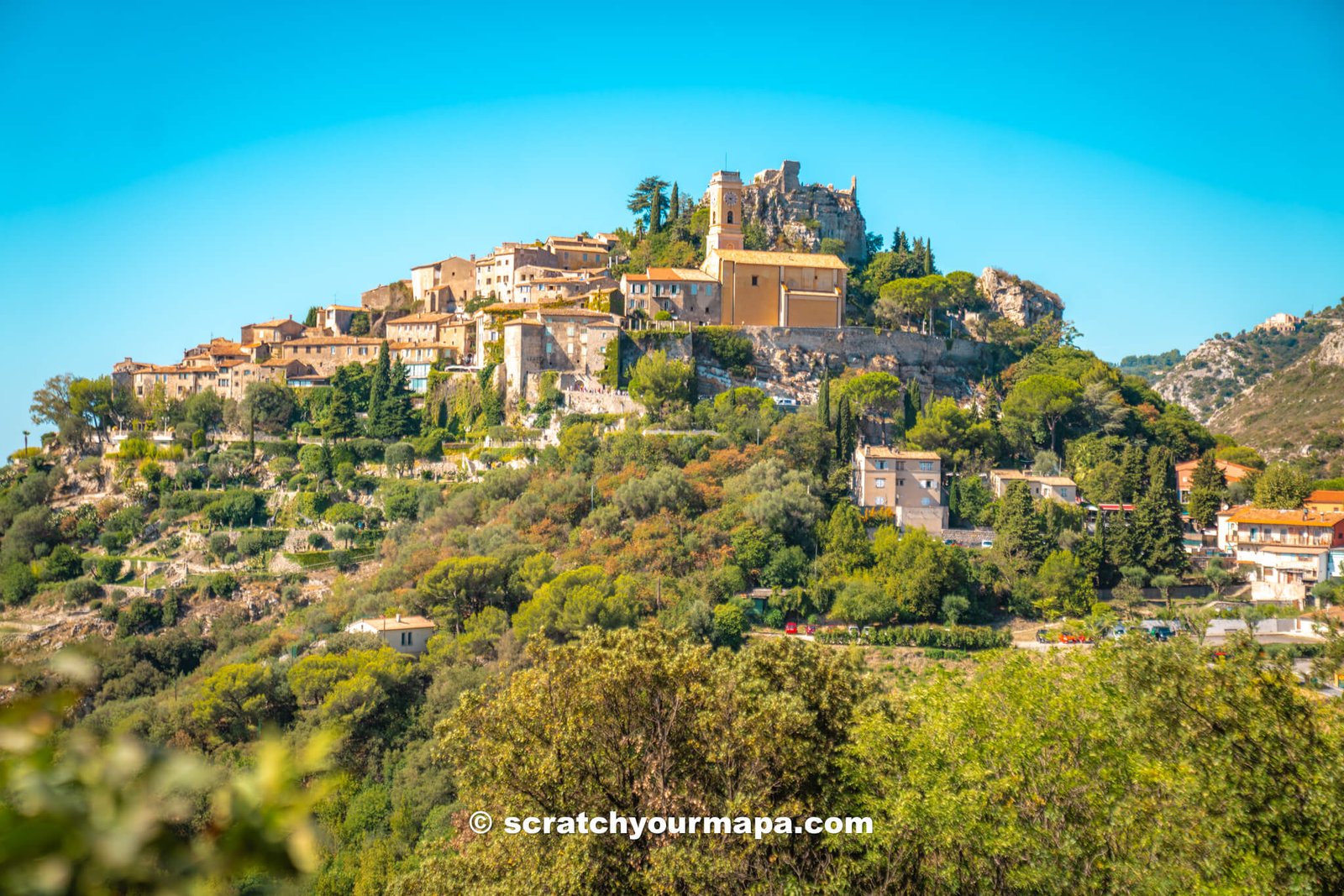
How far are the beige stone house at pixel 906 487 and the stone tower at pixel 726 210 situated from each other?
22.2 metres

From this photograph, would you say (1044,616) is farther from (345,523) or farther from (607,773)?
(345,523)

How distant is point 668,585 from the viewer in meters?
37.8

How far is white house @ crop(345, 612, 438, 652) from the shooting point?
38.2 m

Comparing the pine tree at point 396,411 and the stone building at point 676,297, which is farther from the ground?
the stone building at point 676,297

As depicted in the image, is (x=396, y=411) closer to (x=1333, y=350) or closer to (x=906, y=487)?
(x=906, y=487)

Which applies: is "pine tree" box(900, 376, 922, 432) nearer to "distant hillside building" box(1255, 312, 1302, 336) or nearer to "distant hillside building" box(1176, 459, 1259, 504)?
"distant hillside building" box(1176, 459, 1259, 504)

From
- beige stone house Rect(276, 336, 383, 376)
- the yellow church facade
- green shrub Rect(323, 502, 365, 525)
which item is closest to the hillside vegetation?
the yellow church facade

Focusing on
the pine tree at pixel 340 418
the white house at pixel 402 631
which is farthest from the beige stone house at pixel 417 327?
the white house at pixel 402 631

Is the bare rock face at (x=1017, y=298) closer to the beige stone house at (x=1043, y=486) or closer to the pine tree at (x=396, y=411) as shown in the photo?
the beige stone house at (x=1043, y=486)

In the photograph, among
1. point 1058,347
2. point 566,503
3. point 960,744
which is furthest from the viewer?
point 1058,347

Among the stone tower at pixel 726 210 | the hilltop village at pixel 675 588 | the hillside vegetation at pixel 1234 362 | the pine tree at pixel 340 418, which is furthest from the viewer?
the hillside vegetation at pixel 1234 362

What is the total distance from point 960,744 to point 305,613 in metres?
36.3

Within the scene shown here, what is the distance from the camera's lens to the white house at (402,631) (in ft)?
125

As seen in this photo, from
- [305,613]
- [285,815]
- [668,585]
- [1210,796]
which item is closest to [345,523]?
[305,613]
